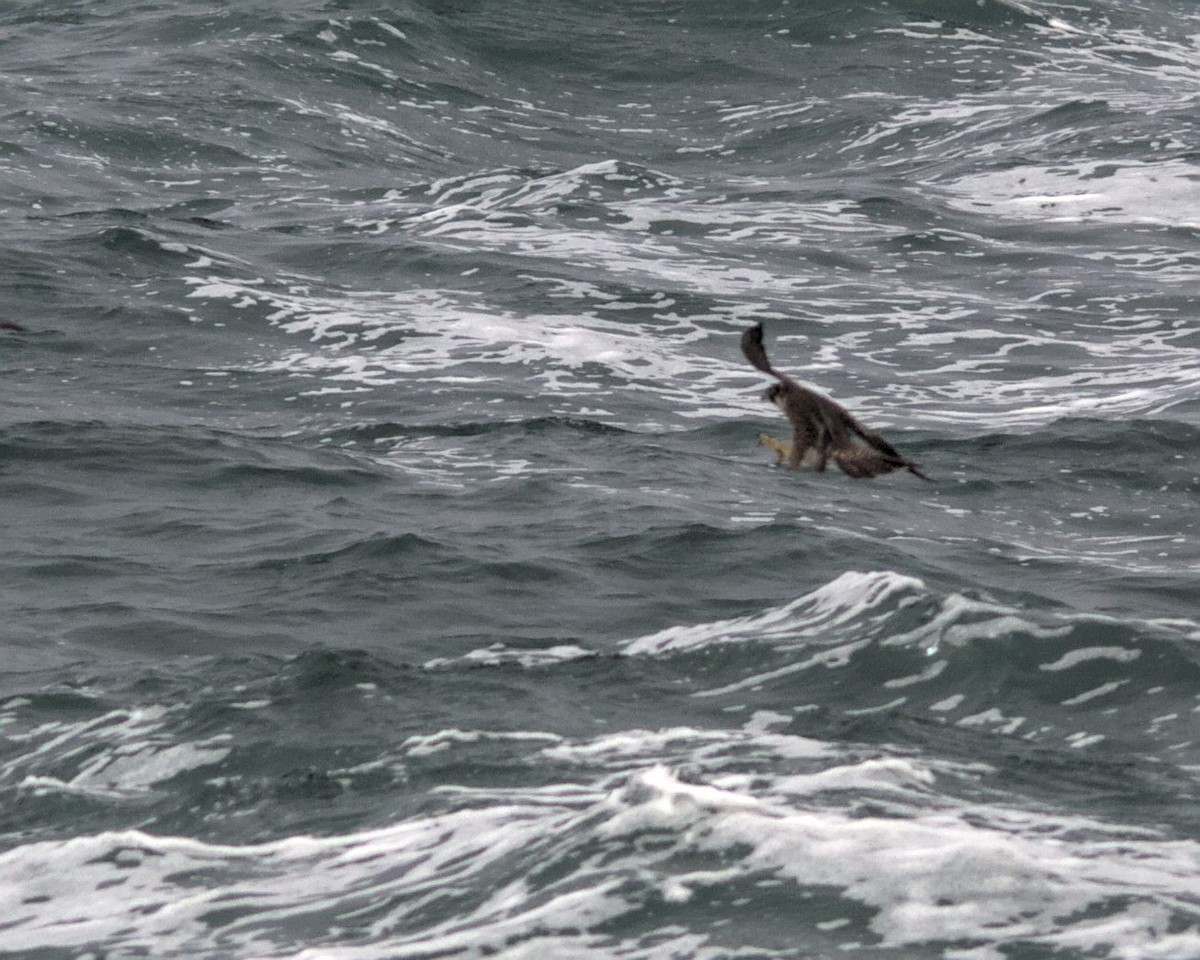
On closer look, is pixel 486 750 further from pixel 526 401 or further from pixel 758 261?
pixel 758 261

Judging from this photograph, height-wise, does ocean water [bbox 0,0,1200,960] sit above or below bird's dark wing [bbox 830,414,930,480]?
below

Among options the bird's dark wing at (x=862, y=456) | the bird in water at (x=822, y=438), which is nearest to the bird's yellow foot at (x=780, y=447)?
the bird in water at (x=822, y=438)

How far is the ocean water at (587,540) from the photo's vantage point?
9125 mm

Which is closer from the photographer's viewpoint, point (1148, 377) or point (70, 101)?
point (1148, 377)

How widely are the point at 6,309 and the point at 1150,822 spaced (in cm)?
1346

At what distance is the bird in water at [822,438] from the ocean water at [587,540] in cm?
140

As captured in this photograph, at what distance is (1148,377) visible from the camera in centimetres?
1897

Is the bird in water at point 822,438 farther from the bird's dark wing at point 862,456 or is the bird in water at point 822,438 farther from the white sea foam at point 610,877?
the white sea foam at point 610,877

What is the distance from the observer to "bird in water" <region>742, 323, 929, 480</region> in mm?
9773

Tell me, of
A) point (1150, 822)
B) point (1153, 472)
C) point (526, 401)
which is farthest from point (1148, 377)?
point (1150, 822)

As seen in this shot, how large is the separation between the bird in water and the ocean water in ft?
4.58

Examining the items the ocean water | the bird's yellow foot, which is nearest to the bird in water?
the bird's yellow foot

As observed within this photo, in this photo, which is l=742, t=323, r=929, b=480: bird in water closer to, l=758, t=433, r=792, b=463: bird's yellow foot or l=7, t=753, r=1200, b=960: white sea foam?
l=758, t=433, r=792, b=463: bird's yellow foot

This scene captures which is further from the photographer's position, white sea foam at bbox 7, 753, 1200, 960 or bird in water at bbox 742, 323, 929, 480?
bird in water at bbox 742, 323, 929, 480
